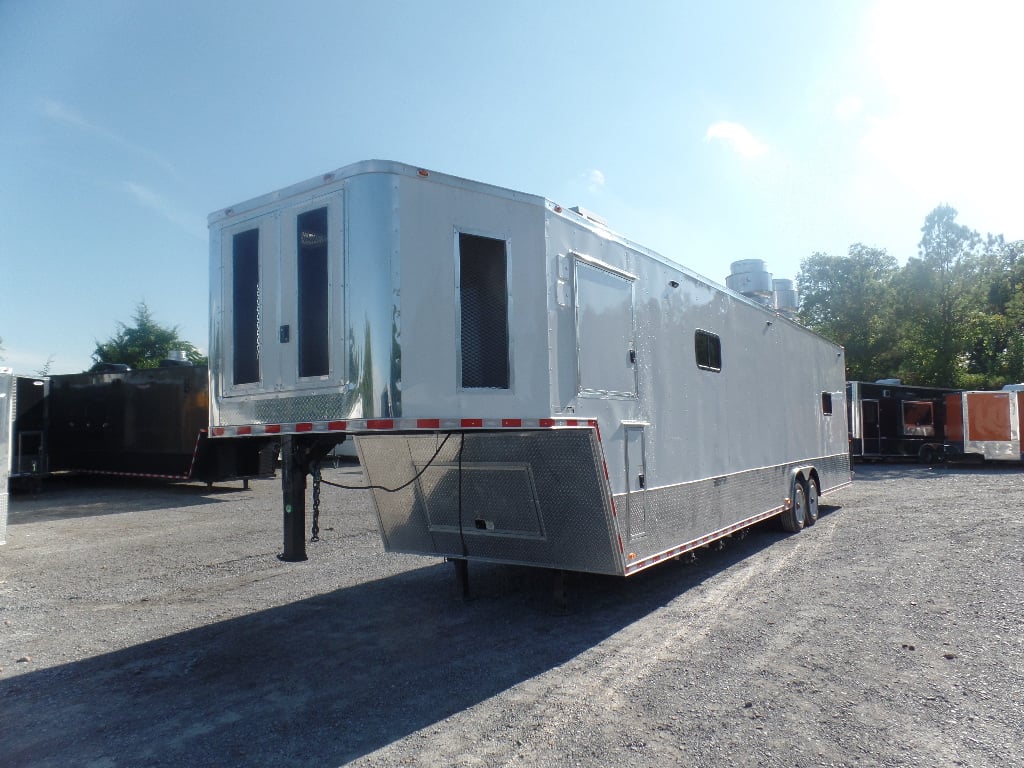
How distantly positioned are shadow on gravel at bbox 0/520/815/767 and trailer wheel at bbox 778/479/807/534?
11.7 feet

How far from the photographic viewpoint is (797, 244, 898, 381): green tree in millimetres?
39406

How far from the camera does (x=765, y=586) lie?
289 inches

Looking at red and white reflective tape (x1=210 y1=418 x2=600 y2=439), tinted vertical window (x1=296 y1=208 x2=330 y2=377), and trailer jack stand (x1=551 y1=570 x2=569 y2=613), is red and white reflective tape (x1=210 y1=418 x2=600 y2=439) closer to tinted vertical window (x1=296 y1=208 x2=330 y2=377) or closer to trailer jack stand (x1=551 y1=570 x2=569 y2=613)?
tinted vertical window (x1=296 y1=208 x2=330 y2=377)

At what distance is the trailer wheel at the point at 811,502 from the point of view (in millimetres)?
11242

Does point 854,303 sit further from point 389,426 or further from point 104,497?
point 389,426

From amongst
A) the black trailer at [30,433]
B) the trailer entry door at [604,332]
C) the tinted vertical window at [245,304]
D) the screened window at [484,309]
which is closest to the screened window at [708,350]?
the trailer entry door at [604,332]

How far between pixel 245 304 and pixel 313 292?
0.83 meters

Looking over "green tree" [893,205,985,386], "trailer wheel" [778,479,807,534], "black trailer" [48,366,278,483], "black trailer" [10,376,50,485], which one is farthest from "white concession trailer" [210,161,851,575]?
"green tree" [893,205,985,386]

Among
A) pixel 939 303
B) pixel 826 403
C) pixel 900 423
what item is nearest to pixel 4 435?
pixel 826 403

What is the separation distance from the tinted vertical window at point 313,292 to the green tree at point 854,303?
37.0 meters

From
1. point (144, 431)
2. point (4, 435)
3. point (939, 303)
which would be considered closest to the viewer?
point (4, 435)

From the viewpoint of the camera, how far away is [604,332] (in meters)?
6.04

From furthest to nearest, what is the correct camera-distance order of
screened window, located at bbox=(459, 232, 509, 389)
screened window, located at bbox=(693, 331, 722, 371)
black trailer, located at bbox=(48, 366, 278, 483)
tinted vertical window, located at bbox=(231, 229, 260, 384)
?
black trailer, located at bbox=(48, 366, 278, 483) → screened window, located at bbox=(693, 331, 722, 371) → tinted vertical window, located at bbox=(231, 229, 260, 384) → screened window, located at bbox=(459, 232, 509, 389)

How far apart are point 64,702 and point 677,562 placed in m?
6.45
